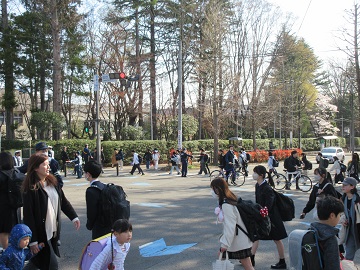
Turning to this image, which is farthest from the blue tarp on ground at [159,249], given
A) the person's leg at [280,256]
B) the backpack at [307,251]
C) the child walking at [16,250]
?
the backpack at [307,251]

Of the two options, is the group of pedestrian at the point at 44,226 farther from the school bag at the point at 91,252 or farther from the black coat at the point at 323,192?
the black coat at the point at 323,192

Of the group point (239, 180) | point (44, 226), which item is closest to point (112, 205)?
point (44, 226)

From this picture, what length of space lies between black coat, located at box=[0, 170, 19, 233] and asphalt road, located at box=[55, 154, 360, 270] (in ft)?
4.05

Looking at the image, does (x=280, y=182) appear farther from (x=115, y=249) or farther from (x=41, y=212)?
(x=115, y=249)

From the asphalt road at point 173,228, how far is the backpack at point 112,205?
1838 millimetres

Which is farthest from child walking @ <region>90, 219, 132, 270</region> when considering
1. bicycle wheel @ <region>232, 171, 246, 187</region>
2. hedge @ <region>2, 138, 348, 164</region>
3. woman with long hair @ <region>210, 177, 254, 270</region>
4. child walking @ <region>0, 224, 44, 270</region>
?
hedge @ <region>2, 138, 348, 164</region>

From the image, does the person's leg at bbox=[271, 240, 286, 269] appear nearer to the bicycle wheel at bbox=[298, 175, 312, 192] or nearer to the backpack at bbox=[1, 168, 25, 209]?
the backpack at bbox=[1, 168, 25, 209]

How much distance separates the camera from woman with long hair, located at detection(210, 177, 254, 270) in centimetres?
→ 417

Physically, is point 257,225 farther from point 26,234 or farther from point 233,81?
point 233,81

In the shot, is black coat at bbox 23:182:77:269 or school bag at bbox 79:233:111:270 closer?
school bag at bbox 79:233:111:270

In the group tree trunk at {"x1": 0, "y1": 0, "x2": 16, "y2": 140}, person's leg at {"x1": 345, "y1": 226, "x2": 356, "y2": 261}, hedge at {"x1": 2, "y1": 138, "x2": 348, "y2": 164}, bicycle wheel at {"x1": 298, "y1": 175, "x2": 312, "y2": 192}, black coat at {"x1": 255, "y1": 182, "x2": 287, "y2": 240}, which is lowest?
bicycle wheel at {"x1": 298, "y1": 175, "x2": 312, "y2": 192}

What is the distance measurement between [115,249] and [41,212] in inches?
45.2

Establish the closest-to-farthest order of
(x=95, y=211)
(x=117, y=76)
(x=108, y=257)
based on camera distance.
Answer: (x=108, y=257) → (x=95, y=211) → (x=117, y=76)

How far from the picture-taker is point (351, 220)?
4980 millimetres
